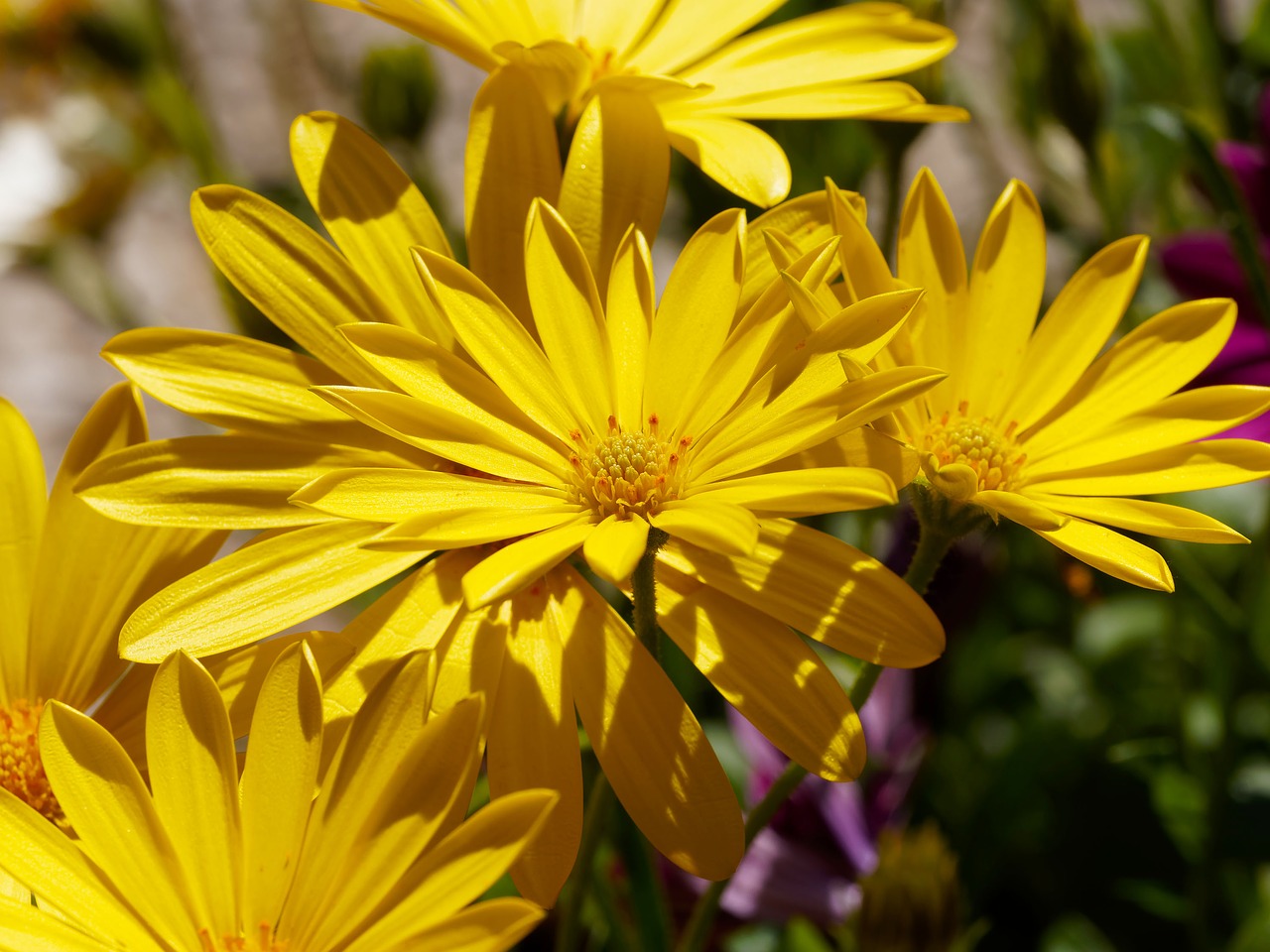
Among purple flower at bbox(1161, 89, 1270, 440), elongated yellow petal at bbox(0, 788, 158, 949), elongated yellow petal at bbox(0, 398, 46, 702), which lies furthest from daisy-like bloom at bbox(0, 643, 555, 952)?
purple flower at bbox(1161, 89, 1270, 440)

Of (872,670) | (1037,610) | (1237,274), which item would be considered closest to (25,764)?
(872,670)

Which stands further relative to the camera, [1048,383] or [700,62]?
[700,62]

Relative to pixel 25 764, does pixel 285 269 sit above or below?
above

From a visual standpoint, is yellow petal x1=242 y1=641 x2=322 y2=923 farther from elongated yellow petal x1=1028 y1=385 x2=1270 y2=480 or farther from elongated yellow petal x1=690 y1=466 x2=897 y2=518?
elongated yellow petal x1=1028 y1=385 x2=1270 y2=480

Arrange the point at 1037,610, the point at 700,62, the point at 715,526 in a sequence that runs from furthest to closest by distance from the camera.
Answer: the point at 1037,610, the point at 700,62, the point at 715,526

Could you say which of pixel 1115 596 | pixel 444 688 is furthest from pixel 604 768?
pixel 1115 596

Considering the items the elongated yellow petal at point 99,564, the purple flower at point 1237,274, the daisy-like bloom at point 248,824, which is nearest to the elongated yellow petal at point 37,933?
the daisy-like bloom at point 248,824

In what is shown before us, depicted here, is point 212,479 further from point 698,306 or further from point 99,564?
point 698,306
